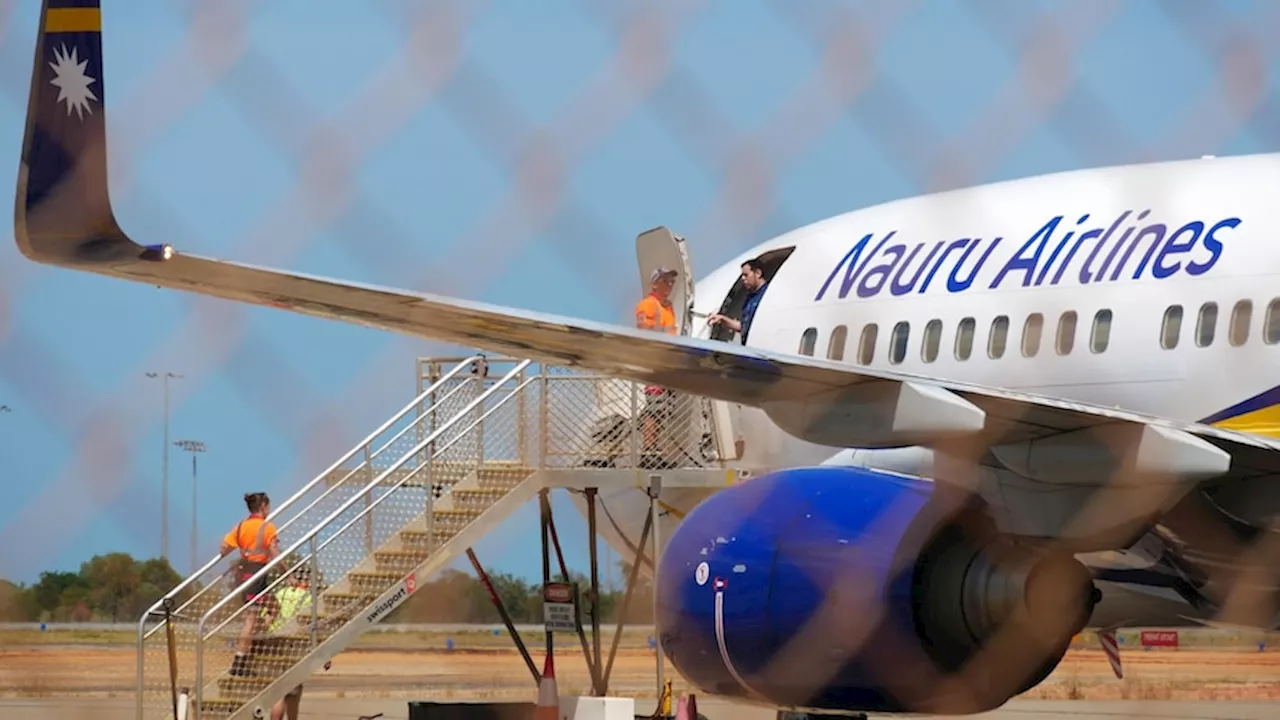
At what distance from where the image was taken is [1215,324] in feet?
30.6

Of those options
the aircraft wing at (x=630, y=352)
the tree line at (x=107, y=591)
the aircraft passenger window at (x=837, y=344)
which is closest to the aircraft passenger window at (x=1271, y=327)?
the aircraft wing at (x=630, y=352)

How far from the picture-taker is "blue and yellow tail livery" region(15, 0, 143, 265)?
2.57 metres

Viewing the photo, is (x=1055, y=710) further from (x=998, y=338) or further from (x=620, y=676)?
(x=620, y=676)

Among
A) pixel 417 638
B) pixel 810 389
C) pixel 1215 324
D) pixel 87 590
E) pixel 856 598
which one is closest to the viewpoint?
pixel 87 590

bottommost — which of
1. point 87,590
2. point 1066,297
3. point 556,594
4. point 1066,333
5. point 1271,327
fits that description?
point 556,594

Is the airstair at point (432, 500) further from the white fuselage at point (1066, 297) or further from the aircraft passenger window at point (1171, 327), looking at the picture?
the aircraft passenger window at point (1171, 327)

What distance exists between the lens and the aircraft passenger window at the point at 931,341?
11195 mm

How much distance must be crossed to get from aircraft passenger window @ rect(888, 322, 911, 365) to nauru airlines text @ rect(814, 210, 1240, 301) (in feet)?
0.73

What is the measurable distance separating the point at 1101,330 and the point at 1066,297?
0.84 meters

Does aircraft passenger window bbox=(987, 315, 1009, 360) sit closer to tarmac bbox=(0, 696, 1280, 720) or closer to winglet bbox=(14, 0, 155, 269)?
tarmac bbox=(0, 696, 1280, 720)

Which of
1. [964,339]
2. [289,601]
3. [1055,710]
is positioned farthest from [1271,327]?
[1055,710]

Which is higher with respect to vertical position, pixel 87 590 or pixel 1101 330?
pixel 1101 330

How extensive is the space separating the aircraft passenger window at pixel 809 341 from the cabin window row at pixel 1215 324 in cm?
294

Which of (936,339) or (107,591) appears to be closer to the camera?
(107,591)
